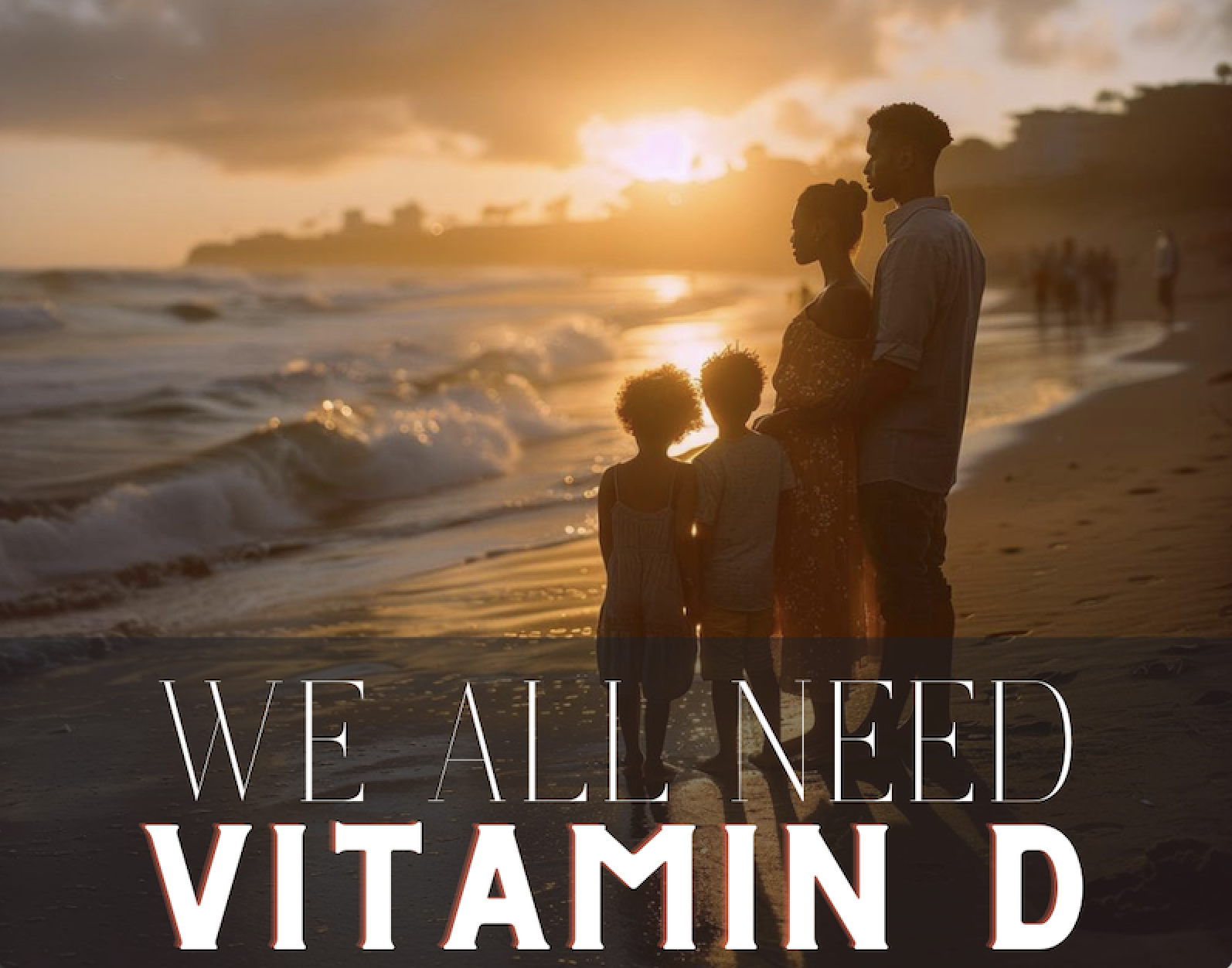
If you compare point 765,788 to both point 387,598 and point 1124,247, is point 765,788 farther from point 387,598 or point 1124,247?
point 1124,247

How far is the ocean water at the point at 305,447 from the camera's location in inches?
369

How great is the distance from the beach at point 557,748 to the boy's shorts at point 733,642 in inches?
13.9

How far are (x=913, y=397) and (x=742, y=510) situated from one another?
2.03 ft

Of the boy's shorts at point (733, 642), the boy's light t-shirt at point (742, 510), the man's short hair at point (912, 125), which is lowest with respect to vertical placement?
the boy's shorts at point (733, 642)

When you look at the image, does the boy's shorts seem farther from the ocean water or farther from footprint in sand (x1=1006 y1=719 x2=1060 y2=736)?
the ocean water

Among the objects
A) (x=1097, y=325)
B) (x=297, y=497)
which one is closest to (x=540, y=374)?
(x=1097, y=325)

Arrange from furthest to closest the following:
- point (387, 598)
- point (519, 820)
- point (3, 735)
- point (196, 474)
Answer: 1. point (196, 474)
2. point (387, 598)
3. point (3, 735)
4. point (519, 820)

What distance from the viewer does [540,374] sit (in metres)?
26.1

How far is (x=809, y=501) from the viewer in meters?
4.57

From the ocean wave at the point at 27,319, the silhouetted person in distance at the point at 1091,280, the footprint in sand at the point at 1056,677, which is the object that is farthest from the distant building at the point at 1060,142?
the footprint in sand at the point at 1056,677

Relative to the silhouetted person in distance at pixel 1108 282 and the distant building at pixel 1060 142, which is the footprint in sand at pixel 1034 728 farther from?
the distant building at pixel 1060 142

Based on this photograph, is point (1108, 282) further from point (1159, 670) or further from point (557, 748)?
point (557, 748)

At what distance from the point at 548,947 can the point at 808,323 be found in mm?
2090

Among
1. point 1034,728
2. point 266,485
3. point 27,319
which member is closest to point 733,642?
point 1034,728
